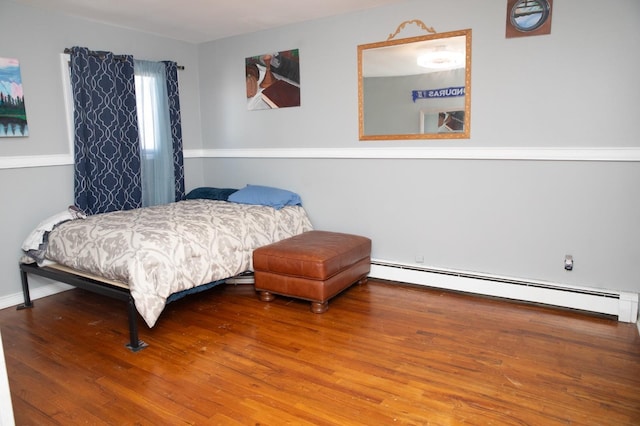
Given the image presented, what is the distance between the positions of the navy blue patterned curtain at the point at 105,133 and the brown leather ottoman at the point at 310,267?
155cm

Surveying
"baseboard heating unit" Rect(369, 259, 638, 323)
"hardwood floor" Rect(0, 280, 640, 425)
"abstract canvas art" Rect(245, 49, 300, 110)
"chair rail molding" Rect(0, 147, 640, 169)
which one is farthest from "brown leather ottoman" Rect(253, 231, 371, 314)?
"abstract canvas art" Rect(245, 49, 300, 110)

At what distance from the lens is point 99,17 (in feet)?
12.3

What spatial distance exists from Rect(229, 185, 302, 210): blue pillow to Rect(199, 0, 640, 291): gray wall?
0.47 ft

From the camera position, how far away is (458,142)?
11.3 feet

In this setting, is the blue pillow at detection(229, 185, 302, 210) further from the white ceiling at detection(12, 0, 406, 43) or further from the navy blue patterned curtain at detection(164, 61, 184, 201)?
the white ceiling at detection(12, 0, 406, 43)

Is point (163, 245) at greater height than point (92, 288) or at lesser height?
greater

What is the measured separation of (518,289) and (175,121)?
11.6ft

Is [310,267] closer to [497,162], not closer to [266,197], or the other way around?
[266,197]

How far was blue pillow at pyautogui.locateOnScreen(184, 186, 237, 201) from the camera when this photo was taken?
14.2 feet

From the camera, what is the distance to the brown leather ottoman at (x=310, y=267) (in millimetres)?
3164

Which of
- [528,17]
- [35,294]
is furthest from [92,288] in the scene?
[528,17]

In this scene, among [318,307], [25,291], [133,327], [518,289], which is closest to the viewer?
[133,327]

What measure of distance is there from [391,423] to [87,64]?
361 cm

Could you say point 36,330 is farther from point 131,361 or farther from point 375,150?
point 375,150
